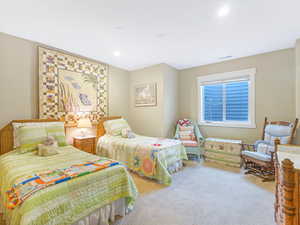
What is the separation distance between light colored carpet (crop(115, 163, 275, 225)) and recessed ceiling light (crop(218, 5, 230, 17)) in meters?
2.62

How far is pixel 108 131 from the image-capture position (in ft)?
12.1

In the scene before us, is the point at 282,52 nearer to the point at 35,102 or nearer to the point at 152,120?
the point at 152,120

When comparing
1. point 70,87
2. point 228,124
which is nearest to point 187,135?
point 228,124

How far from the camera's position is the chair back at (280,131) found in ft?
9.05

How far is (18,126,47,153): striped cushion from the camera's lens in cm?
220

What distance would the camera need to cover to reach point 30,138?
7.41 feet

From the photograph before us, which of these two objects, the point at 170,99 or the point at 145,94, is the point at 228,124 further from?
the point at 145,94

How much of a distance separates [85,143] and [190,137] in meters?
2.62

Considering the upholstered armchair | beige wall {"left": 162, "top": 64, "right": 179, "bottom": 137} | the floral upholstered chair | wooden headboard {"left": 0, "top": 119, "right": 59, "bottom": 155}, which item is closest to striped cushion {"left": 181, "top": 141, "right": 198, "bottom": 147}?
the floral upholstered chair

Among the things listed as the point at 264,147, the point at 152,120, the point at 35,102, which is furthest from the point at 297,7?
the point at 35,102

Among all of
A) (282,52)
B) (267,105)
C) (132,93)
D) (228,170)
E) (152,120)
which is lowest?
(228,170)

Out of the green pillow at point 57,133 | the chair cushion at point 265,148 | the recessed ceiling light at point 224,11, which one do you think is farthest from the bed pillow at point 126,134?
the recessed ceiling light at point 224,11

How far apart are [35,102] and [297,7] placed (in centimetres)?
437

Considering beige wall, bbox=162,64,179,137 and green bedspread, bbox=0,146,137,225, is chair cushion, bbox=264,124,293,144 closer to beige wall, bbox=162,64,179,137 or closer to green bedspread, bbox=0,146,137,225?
beige wall, bbox=162,64,179,137
